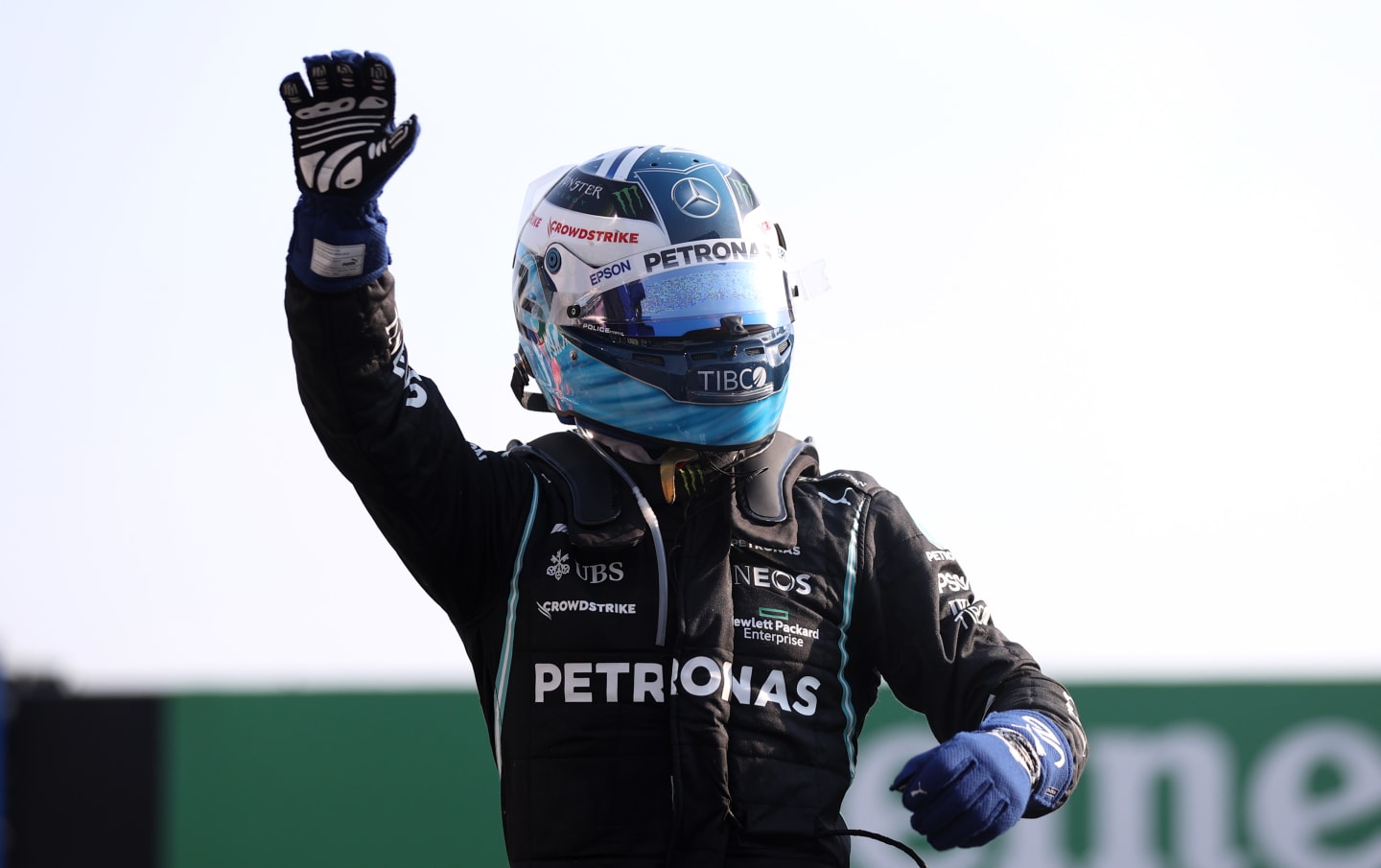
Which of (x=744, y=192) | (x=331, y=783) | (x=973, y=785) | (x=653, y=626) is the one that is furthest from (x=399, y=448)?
(x=331, y=783)

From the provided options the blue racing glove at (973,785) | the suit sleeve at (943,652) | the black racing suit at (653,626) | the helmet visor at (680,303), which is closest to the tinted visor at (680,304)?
the helmet visor at (680,303)

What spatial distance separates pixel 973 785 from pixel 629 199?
135 centimetres

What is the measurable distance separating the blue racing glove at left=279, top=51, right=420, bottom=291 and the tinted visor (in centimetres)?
63

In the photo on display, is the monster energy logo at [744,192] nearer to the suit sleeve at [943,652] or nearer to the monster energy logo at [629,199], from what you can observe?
the monster energy logo at [629,199]

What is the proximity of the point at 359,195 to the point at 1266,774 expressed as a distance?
275 inches

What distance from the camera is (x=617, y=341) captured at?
3.46 meters

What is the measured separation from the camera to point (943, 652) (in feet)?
10.8

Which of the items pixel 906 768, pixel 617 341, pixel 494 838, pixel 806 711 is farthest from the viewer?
pixel 494 838

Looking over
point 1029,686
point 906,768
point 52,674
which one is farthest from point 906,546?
point 52,674

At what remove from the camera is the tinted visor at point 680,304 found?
3.43 meters

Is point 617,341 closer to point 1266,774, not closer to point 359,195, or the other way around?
point 359,195

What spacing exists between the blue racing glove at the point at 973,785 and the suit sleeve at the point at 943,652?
193 millimetres

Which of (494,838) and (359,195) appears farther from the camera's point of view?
(494,838)

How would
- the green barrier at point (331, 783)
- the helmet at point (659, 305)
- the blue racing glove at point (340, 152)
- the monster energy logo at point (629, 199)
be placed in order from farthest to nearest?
the green barrier at point (331, 783) → the monster energy logo at point (629, 199) → the helmet at point (659, 305) → the blue racing glove at point (340, 152)
